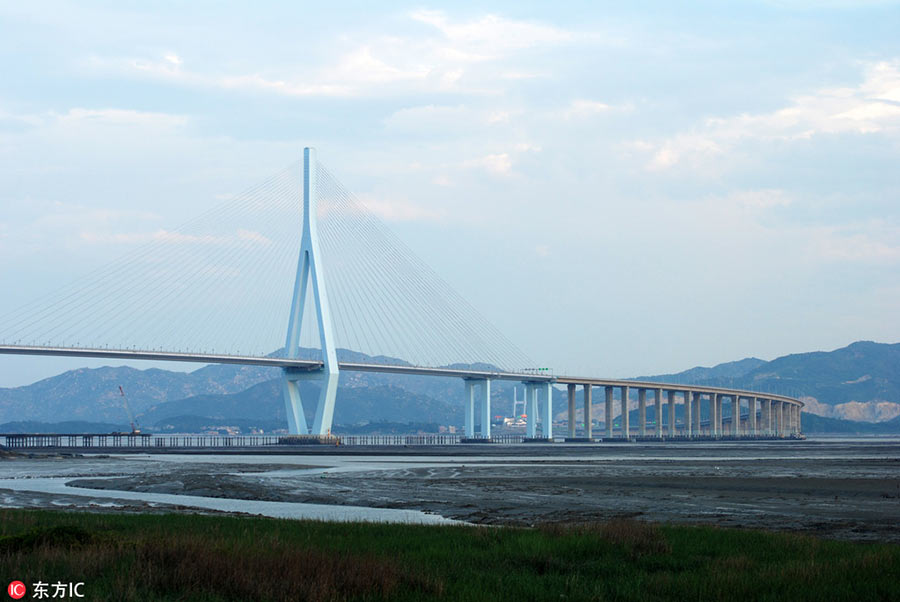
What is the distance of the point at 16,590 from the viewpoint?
33.1 ft

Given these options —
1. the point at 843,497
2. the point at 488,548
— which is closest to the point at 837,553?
the point at 488,548

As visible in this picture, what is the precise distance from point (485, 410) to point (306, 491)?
10693cm

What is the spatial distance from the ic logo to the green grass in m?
0.62

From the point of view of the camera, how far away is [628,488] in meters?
33.4

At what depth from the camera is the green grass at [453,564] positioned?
36.5ft

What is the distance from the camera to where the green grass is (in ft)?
36.5

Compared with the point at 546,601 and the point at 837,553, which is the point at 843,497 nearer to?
the point at 837,553

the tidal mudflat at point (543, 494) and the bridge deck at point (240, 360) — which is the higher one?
the bridge deck at point (240, 360)

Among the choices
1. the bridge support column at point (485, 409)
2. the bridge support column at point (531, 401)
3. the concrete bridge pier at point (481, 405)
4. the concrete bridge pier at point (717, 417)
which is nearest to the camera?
the concrete bridge pier at point (481, 405)

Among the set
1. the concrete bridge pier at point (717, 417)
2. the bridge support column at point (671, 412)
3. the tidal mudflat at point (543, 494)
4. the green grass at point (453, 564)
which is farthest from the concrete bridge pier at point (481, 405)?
the green grass at point (453, 564)

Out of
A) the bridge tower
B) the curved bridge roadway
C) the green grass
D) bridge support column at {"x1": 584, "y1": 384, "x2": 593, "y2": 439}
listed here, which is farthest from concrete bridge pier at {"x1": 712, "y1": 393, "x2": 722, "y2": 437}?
the green grass

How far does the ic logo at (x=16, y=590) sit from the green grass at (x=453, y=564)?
2.02 feet

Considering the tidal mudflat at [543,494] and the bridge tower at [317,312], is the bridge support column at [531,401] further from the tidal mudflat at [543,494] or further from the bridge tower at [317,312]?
the tidal mudflat at [543,494]

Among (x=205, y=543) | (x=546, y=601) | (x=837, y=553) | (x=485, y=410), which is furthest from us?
(x=485, y=410)
